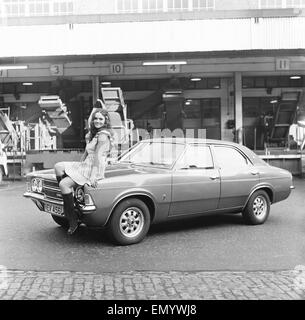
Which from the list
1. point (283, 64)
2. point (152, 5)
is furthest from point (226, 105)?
point (152, 5)

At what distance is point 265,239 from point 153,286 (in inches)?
108

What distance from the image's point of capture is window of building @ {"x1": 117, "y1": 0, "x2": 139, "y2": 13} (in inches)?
757

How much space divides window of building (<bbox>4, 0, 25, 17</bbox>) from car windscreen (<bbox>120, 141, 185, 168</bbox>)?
42.5ft

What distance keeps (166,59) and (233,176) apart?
1012 centimetres

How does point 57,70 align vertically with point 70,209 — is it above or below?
above

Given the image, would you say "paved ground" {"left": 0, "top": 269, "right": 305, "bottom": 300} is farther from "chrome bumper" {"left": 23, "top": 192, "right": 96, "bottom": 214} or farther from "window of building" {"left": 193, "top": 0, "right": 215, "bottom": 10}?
"window of building" {"left": 193, "top": 0, "right": 215, "bottom": 10}

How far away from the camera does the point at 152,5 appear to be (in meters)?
18.9

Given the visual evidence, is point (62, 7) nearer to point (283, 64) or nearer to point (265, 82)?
point (283, 64)

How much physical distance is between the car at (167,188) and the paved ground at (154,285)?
4.05ft

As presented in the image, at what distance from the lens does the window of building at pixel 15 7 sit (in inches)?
728

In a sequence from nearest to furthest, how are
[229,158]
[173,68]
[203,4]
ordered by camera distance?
[229,158] < [173,68] < [203,4]

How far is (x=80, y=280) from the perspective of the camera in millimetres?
4926

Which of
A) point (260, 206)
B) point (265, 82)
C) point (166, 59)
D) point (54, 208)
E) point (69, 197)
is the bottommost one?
point (260, 206)

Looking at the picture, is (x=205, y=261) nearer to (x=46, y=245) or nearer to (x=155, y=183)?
(x=155, y=183)
